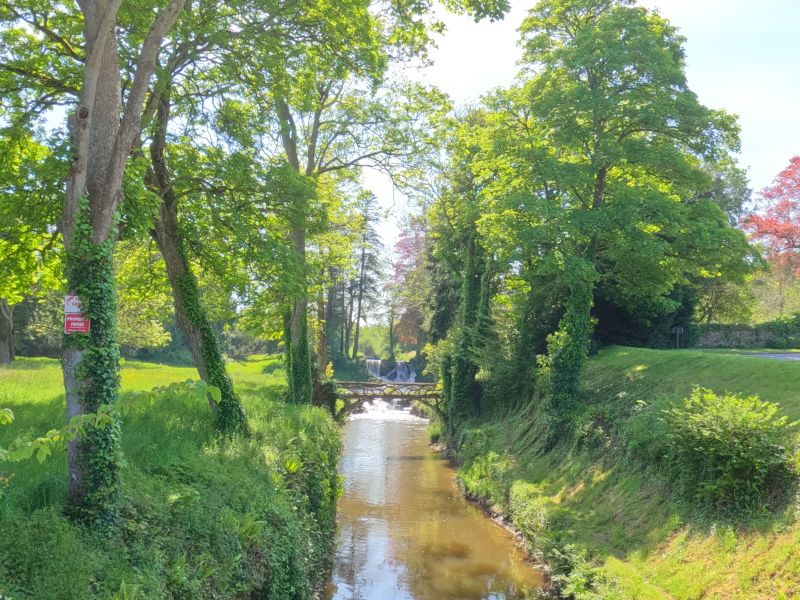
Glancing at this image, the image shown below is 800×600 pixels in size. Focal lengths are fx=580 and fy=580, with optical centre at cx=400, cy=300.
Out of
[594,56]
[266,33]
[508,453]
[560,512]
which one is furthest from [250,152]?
[508,453]

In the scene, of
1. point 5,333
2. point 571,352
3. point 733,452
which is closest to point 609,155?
point 571,352

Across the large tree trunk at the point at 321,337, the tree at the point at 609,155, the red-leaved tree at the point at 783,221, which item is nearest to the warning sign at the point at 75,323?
the tree at the point at 609,155

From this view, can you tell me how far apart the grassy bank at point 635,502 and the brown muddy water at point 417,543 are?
885 mm

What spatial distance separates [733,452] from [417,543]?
825cm

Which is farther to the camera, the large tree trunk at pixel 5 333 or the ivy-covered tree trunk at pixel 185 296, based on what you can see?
the large tree trunk at pixel 5 333

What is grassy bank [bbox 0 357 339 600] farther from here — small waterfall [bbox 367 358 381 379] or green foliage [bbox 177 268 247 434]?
small waterfall [bbox 367 358 381 379]

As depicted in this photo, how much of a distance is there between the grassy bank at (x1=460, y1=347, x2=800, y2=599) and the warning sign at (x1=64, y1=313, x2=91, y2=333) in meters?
9.45

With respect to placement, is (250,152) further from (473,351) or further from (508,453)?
(473,351)

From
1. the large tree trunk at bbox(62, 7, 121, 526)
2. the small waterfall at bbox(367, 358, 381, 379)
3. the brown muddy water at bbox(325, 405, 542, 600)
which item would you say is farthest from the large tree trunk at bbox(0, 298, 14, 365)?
the small waterfall at bbox(367, 358, 381, 379)

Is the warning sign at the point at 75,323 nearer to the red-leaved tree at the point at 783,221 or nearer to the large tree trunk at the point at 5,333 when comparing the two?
the large tree trunk at the point at 5,333

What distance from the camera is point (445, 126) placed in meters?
19.2

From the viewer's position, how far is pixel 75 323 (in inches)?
244

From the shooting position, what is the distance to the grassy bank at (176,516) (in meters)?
4.99

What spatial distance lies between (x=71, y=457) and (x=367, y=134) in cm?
1626
